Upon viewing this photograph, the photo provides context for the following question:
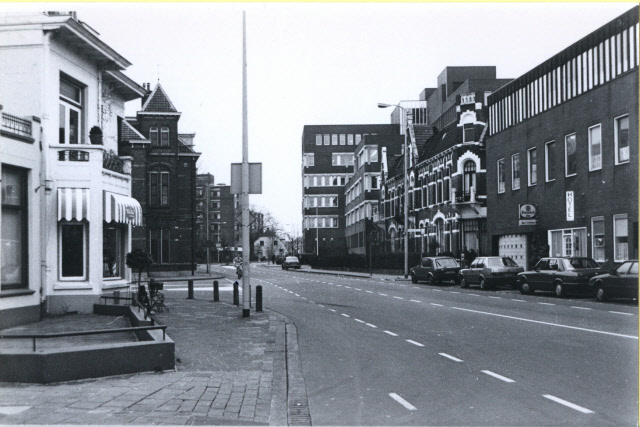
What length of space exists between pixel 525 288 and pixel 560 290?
8.10ft

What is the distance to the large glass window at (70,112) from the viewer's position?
Result: 17516mm

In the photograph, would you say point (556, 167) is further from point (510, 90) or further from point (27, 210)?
point (27, 210)

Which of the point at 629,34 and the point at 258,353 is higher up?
the point at 629,34

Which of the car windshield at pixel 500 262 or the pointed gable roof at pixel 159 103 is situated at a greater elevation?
the pointed gable roof at pixel 159 103

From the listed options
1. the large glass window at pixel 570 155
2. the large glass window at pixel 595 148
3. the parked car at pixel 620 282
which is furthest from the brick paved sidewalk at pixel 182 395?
the large glass window at pixel 570 155

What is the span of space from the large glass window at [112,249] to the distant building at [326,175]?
99.1m

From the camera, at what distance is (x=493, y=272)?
31.4 metres

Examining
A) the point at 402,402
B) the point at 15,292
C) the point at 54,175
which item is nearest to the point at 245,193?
the point at 54,175

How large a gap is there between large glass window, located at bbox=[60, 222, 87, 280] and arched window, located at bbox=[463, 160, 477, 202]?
36.0 m

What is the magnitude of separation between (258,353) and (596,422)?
599 centimetres

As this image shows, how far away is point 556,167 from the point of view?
116 ft

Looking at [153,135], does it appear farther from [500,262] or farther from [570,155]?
[570,155]

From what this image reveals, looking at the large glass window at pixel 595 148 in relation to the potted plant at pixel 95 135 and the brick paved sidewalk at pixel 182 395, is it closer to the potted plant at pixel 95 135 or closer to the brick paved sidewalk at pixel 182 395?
the potted plant at pixel 95 135

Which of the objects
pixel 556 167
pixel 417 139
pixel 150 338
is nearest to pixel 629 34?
pixel 556 167
